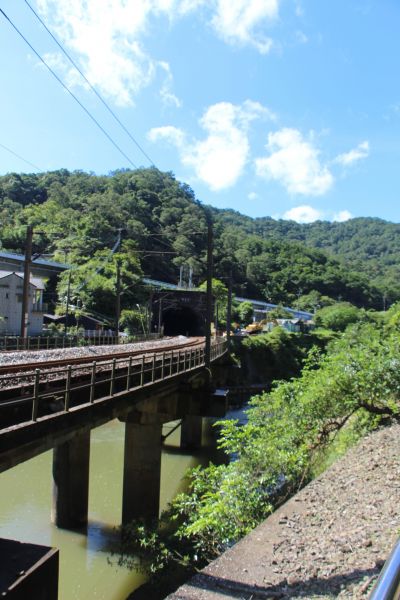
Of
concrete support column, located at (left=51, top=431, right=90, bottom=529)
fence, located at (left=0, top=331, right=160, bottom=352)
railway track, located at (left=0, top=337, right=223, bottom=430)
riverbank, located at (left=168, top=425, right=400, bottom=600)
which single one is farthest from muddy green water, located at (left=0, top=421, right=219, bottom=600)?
riverbank, located at (left=168, top=425, right=400, bottom=600)

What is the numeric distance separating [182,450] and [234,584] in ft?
67.9

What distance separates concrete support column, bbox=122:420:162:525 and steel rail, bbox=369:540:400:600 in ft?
45.4

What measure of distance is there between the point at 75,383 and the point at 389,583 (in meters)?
9.75

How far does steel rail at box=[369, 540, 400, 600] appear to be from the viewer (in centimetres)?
188

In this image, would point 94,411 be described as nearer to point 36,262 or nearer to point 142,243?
point 36,262

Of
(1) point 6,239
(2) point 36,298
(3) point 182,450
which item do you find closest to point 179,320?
(2) point 36,298

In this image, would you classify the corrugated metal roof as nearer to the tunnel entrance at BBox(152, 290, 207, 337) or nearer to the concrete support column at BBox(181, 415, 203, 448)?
the tunnel entrance at BBox(152, 290, 207, 337)

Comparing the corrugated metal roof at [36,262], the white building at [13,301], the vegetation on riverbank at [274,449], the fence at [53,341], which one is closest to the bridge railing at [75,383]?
the vegetation on riverbank at [274,449]

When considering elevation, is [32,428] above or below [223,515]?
above

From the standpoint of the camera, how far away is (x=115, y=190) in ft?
370

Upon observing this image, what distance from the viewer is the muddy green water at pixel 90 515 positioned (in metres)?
11.8

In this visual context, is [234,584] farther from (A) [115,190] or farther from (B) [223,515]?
(A) [115,190]

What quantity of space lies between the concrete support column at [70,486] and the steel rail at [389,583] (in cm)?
1356

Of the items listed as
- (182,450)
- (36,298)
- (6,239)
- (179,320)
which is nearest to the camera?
(182,450)
